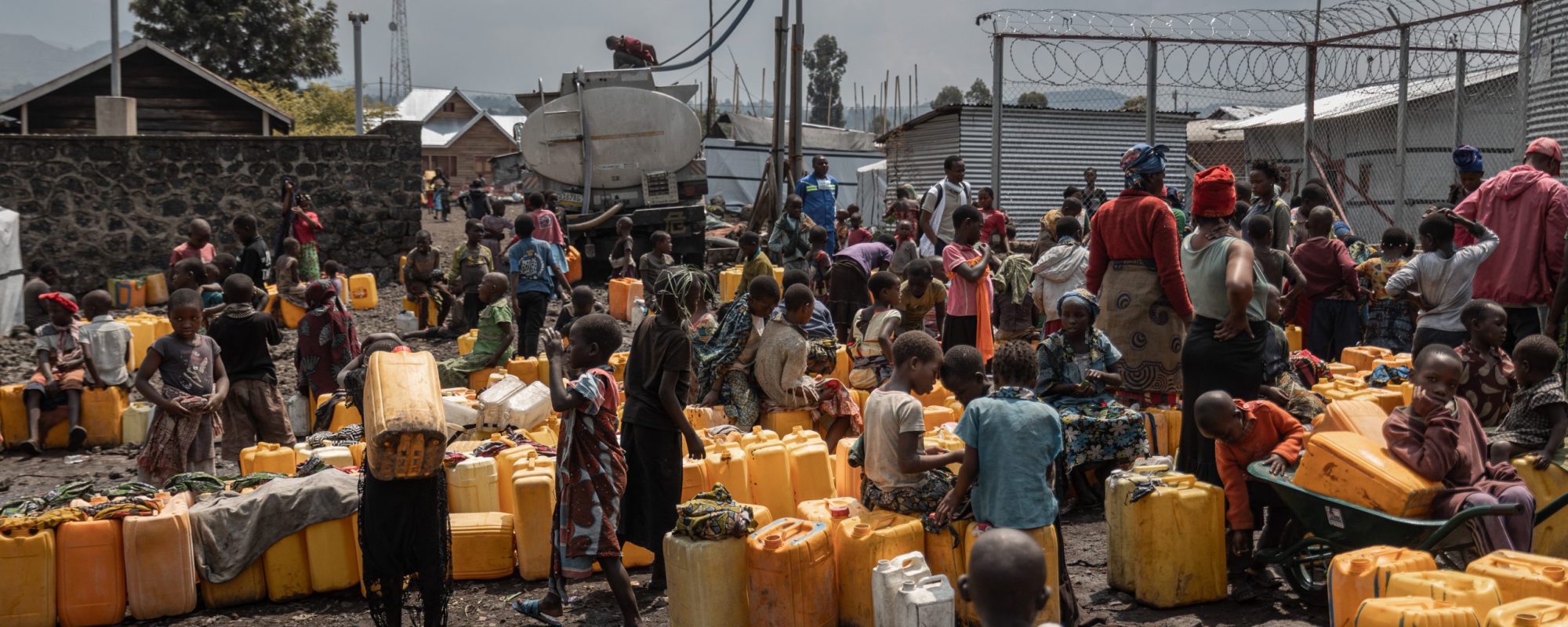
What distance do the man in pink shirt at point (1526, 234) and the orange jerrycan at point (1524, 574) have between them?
3863mm

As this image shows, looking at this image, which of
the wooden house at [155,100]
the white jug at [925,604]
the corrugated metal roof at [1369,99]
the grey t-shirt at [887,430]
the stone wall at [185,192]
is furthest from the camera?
the wooden house at [155,100]

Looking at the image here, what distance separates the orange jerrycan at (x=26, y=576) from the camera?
5.53 meters

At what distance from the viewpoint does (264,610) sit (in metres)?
6.00

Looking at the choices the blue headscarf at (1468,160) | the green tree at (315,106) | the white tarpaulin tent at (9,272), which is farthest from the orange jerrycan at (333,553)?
the green tree at (315,106)

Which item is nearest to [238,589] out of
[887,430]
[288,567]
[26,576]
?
[288,567]

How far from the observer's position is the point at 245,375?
802cm

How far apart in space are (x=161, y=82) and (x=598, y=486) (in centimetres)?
2584

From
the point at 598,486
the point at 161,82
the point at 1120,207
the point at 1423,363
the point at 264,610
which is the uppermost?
the point at 161,82

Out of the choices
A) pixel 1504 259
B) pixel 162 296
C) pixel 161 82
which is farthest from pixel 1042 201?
pixel 161 82

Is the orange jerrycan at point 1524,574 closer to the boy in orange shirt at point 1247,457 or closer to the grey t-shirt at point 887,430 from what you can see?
the boy in orange shirt at point 1247,457

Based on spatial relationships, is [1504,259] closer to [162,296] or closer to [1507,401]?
[1507,401]

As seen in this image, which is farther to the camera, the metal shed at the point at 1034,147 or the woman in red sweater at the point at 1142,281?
the metal shed at the point at 1034,147

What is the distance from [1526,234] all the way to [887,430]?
4.98 metres

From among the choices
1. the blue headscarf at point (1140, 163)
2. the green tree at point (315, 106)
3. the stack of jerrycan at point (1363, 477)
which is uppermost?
the green tree at point (315, 106)
